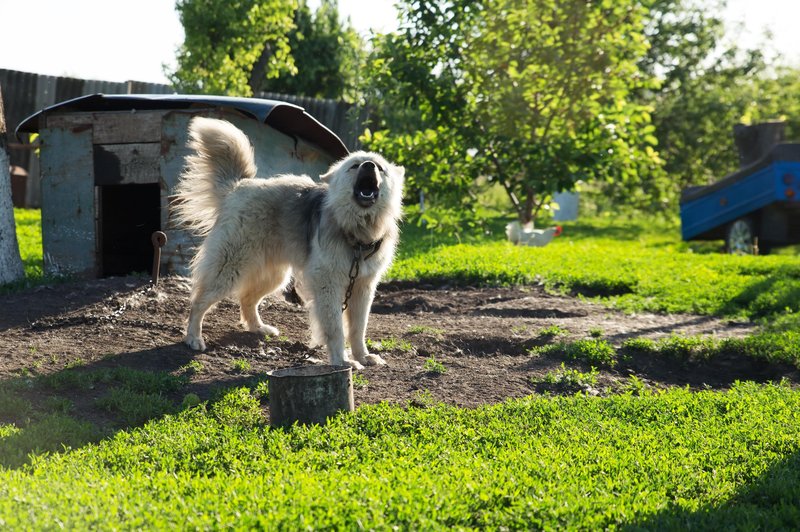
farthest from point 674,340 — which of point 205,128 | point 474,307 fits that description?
point 205,128

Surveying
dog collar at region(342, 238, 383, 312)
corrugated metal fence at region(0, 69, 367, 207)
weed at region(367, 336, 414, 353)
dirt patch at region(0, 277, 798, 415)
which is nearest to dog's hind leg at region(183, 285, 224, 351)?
dirt patch at region(0, 277, 798, 415)

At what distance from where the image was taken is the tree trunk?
888 centimetres

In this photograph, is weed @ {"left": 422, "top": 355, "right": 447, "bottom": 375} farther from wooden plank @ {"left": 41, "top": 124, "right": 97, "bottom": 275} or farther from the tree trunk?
the tree trunk

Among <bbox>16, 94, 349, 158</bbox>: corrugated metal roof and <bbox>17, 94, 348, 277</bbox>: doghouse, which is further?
<bbox>17, 94, 348, 277</bbox>: doghouse

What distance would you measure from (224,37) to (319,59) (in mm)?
10768

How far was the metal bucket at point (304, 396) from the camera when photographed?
196 inches

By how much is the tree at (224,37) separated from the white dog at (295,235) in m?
12.5

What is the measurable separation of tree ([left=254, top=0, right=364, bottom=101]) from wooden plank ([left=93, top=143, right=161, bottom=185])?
20861 mm

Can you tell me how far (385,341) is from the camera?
297 inches

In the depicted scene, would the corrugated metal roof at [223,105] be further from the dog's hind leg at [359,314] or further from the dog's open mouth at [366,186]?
the dog's hind leg at [359,314]

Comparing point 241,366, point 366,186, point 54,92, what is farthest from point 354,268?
point 54,92

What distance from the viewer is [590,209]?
27375 millimetres

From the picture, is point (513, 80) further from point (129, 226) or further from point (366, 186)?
point (366, 186)

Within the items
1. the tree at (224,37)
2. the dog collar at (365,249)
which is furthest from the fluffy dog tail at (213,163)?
the tree at (224,37)
